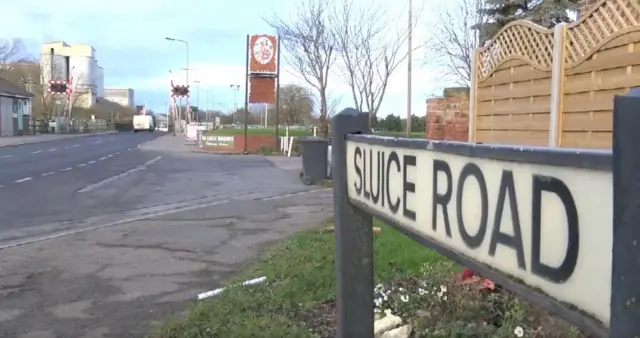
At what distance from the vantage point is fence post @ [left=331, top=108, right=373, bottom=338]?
2.77 meters

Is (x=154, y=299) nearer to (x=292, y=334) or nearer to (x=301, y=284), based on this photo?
(x=301, y=284)

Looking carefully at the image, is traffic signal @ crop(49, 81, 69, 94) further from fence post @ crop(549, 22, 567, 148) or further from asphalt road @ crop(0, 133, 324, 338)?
fence post @ crop(549, 22, 567, 148)

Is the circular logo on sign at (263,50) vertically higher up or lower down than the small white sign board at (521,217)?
higher up

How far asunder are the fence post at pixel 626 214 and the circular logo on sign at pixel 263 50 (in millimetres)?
31475

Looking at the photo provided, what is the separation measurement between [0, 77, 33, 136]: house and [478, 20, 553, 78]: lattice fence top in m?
54.5

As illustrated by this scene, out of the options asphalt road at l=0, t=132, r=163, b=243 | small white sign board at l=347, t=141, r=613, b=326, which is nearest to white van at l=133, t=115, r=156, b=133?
asphalt road at l=0, t=132, r=163, b=243

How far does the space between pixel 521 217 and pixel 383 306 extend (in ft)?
10.8

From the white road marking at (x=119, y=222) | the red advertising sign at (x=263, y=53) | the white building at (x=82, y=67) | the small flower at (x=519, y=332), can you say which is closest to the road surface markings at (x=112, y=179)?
the white road marking at (x=119, y=222)

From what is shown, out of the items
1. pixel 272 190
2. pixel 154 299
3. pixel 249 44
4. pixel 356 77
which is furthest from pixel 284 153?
pixel 154 299

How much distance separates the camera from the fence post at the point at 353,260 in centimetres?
277

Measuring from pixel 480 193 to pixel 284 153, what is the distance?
3237 cm

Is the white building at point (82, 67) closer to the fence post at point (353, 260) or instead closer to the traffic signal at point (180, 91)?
Result: the traffic signal at point (180, 91)

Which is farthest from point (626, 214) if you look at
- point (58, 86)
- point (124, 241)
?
point (58, 86)

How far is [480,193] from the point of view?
5.43 feet
